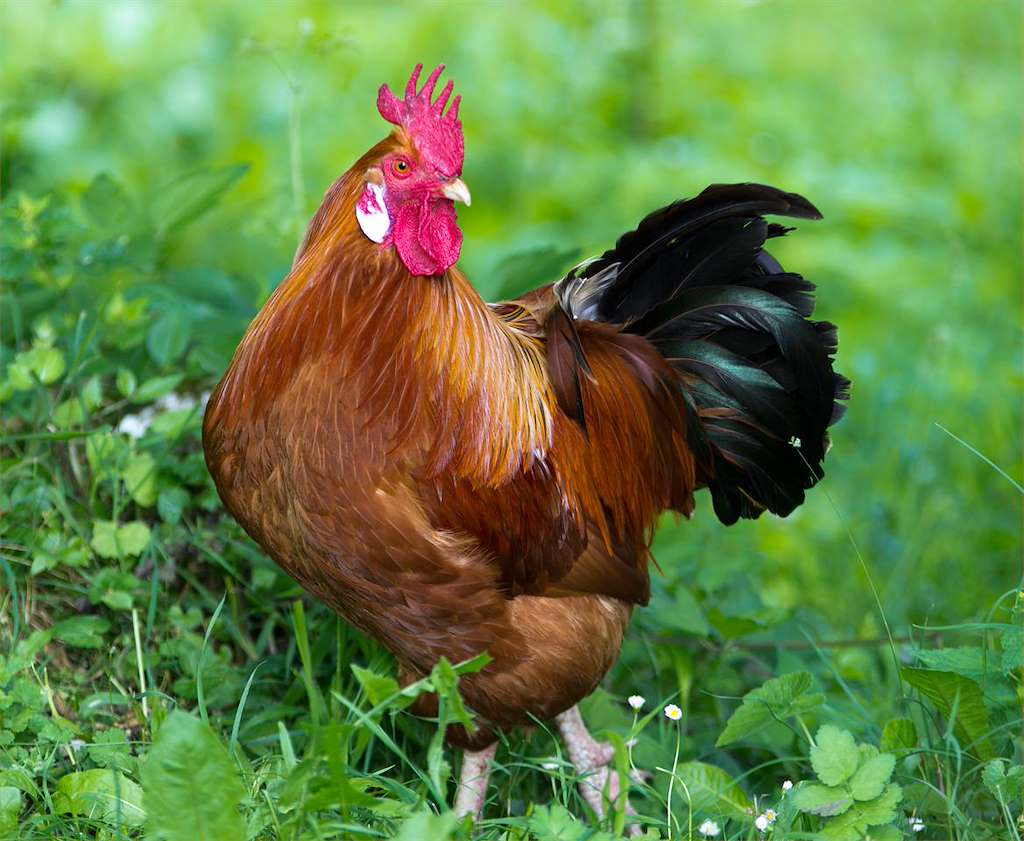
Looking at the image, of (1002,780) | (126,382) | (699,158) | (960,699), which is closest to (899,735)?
(960,699)

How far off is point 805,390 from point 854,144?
5.81 m

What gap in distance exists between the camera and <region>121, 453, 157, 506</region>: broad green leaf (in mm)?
3273

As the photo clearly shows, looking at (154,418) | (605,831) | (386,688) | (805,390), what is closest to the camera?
(386,688)

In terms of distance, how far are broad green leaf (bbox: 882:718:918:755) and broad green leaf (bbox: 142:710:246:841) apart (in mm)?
1586

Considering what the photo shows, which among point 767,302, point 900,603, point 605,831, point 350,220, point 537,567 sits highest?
point 350,220

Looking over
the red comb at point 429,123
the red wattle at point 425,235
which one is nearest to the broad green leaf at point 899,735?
the red wattle at point 425,235

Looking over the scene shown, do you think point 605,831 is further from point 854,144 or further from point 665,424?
Answer: point 854,144

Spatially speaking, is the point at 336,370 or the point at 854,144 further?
the point at 854,144

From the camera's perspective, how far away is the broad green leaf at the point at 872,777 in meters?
2.43

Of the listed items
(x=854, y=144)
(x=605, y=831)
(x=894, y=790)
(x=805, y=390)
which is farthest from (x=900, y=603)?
(x=854, y=144)

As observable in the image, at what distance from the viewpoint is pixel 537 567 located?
2.80 m

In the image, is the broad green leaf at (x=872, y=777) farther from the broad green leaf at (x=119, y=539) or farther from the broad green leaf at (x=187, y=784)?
the broad green leaf at (x=119, y=539)

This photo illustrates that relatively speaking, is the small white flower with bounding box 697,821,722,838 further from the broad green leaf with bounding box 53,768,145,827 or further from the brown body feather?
the broad green leaf with bounding box 53,768,145,827

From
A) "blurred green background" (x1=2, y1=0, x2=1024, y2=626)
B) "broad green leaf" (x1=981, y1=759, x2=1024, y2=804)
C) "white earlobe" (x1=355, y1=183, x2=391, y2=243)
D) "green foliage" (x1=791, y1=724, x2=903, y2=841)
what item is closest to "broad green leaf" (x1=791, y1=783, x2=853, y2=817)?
"green foliage" (x1=791, y1=724, x2=903, y2=841)
